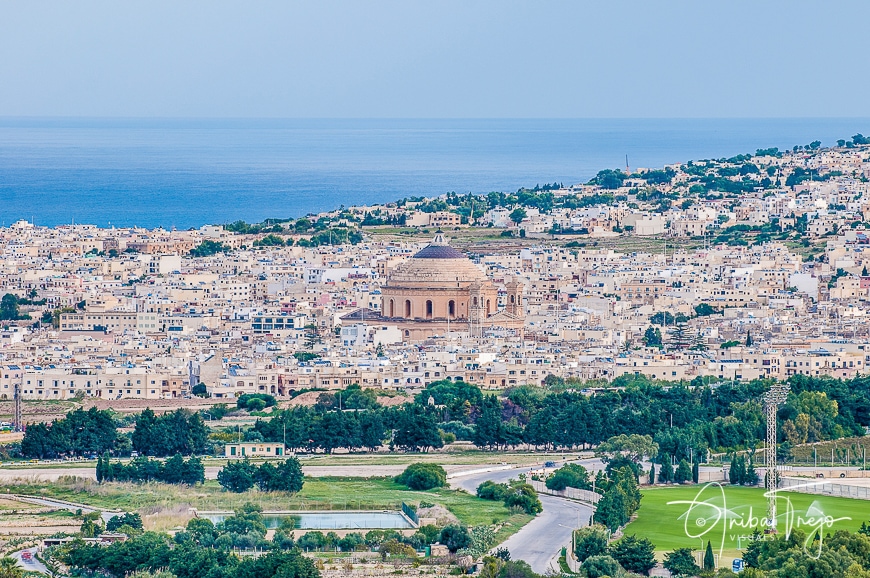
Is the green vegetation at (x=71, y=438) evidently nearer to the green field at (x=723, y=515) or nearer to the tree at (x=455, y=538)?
the green field at (x=723, y=515)

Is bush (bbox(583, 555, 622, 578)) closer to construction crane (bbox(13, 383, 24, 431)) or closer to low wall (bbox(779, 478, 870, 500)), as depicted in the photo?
low wall (bbox(779, 478, 870, 500))

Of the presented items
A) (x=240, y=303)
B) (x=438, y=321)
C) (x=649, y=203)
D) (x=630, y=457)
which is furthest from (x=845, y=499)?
(x=649, y=203)

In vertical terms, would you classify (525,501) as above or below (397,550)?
above

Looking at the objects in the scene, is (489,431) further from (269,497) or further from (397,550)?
(397,550)

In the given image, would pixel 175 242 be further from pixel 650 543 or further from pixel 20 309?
pixel 650 543

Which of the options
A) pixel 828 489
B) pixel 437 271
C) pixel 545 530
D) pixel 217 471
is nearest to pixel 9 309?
pixel 437 271

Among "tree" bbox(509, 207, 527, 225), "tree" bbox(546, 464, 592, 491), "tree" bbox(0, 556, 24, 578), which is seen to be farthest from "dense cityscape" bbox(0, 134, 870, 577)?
"tree" bbox(0, 556, 24, 578)

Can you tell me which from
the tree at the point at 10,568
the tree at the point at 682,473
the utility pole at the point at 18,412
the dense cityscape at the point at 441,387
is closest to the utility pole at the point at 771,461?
the dense cityscape at the point at 441,387
